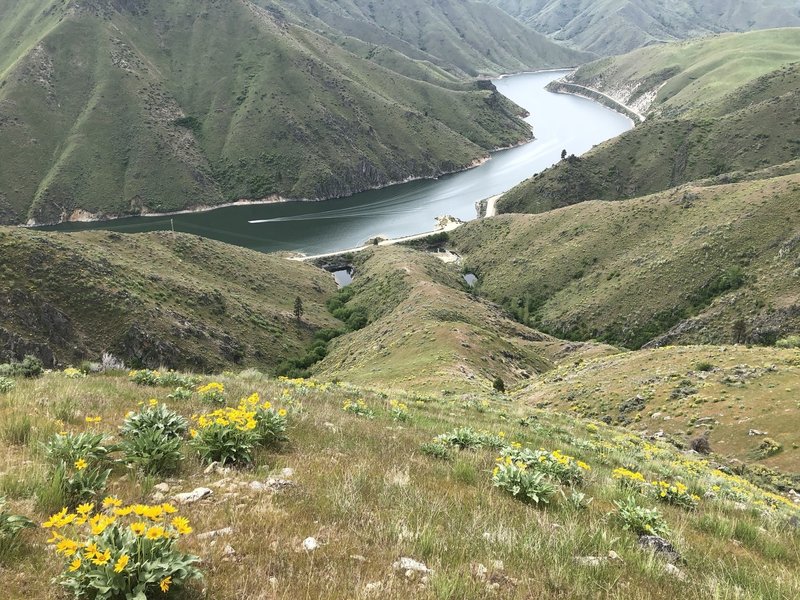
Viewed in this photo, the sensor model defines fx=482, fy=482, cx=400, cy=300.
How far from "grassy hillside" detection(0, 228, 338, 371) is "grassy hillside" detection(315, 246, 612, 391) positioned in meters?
13.8

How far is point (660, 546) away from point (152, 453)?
6143 mm

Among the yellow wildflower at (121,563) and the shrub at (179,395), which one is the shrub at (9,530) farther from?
the shrub at (179,395)

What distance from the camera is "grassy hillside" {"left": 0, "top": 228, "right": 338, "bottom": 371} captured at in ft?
195

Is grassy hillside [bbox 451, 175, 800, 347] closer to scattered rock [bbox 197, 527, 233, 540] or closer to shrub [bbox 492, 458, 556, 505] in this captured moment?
shrub [bbox 492, 458, 556, 505]

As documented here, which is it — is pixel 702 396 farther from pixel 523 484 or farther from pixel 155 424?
pixel 155 424

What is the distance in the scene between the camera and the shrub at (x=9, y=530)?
3761mm

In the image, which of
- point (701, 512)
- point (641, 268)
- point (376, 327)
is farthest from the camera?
point (641, 268)

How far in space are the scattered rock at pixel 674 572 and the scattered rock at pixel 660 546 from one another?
0.24 meters

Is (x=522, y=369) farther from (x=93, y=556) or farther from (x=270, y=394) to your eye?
(x=93, y=556)

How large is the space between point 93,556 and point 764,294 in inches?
3204

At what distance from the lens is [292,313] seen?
93.9 meters

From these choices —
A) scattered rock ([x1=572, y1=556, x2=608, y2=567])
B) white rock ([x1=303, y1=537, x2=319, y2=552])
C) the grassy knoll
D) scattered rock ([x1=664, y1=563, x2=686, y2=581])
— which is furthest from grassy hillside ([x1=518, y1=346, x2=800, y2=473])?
white rock ([x1=303, y1=537, x2=319, y2=552])

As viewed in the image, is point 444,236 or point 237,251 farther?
point 444,236

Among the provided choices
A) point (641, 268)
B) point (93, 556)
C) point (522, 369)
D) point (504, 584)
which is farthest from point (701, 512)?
point (641, 268)
